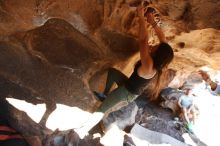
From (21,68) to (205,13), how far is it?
2.12m

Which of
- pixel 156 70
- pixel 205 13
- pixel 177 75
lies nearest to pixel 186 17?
pixel 205 13

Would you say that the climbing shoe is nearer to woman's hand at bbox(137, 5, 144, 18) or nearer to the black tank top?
the black tank top

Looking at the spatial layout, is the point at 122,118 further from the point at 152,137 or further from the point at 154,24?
the point at 154,24

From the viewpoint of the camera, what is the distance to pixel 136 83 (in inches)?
135

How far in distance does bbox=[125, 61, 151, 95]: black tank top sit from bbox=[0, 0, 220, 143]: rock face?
52cm

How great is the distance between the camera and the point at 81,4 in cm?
293

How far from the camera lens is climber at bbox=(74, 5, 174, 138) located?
3086 mm

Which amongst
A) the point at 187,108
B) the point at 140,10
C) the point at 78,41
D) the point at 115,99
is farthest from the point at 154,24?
the point at 187,108

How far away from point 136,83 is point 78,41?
3.06 ft

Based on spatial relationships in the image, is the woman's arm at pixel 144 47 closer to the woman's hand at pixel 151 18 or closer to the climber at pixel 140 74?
the climber at pixel 140 74

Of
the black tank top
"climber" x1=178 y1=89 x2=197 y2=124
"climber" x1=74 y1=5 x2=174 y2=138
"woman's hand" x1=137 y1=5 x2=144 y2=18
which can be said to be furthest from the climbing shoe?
"climber" x1=178 y1=89 x2=197 y2=124

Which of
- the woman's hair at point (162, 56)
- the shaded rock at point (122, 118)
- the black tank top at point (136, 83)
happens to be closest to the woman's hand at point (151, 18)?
the woman's hair at point (162, 56)

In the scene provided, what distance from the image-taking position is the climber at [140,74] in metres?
3.09

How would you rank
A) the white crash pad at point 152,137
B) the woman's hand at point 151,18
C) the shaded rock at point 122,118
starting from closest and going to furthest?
the woman's hand at point 151,18 → the shaded rock at point 122,118 → the white crash pad at point 152,137
